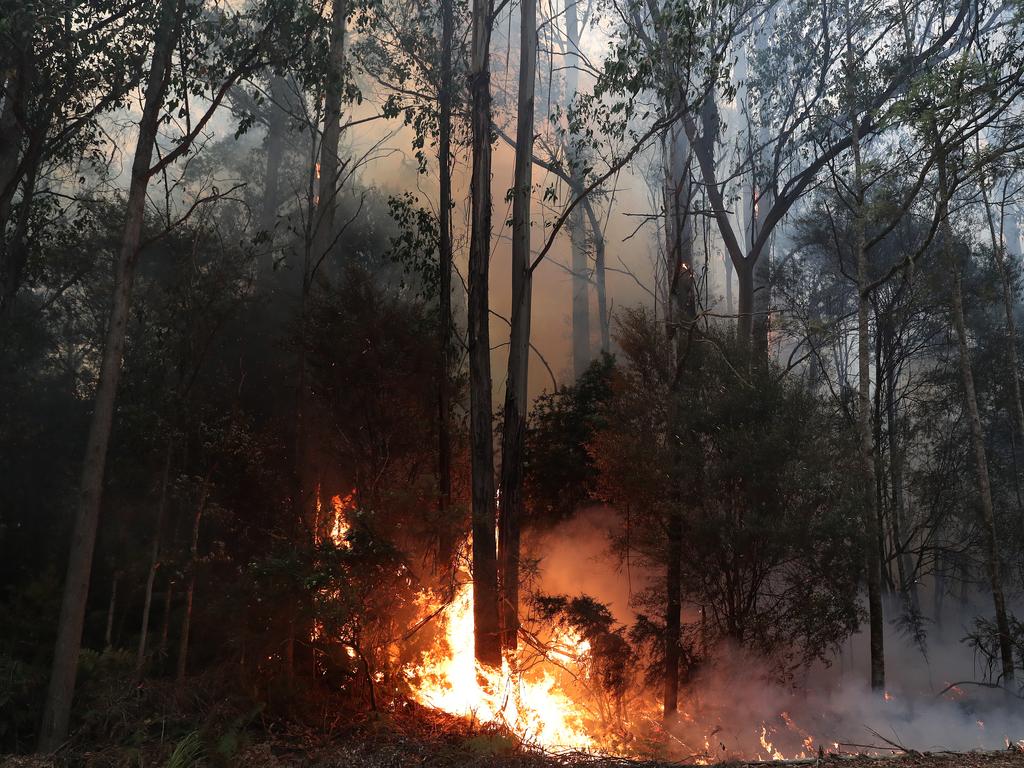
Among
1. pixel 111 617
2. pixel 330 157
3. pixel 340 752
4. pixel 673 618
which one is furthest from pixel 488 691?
pixel 330 157

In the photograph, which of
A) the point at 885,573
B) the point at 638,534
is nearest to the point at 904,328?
the point at 885,573

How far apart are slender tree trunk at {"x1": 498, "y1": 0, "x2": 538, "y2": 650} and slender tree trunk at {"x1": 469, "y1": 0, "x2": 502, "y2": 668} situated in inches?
11.8

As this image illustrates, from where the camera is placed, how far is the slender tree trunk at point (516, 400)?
10258 millimetres

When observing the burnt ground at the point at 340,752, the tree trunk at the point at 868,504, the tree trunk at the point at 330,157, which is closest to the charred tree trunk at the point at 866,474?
the tree trunk at the point at 868,504

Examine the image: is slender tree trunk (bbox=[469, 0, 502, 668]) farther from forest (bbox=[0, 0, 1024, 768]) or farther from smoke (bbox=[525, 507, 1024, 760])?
smoke (bbox=[525, 507, 1024, 760])

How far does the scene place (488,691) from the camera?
9586 millimetres

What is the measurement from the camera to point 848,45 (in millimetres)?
13578

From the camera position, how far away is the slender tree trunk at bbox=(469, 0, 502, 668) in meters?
9.79

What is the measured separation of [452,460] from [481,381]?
413cm

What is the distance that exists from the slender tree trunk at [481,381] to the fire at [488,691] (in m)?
0.32

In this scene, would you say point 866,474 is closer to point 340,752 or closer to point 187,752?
point 340,752

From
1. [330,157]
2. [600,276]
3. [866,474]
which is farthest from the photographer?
[600,276]

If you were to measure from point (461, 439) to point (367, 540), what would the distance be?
598cm

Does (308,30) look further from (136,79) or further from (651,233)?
(651,233)
